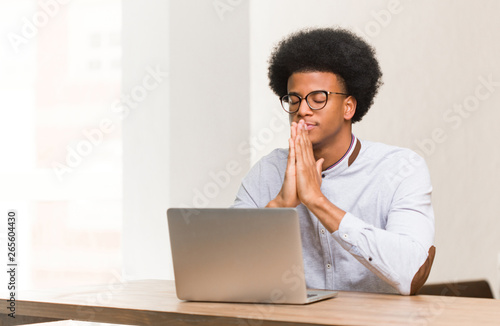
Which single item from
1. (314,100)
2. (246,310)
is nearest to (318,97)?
(314,100)

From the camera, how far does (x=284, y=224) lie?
138 cm

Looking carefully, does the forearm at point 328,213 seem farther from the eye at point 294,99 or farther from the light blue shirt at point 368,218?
the eye at point 294,99

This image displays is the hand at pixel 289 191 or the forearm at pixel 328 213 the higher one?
the hand at pixel 289 191

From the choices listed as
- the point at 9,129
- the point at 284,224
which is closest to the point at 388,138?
the point at 9,129

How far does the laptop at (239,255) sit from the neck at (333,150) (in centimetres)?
68

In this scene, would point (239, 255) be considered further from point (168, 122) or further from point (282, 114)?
point (282, 114)

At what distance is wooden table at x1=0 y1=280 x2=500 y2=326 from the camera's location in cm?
123

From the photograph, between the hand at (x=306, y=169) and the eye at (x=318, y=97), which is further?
the eye at (x=318, y=97)

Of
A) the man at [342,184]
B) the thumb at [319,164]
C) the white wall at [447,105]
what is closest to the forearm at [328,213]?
the man at [342,184]

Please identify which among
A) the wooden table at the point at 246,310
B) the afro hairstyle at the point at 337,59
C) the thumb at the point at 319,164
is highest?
the afro hairstyle at the point at 337,59

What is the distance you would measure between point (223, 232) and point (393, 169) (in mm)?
736

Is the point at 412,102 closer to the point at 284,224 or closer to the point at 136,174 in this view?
the point at 136,174

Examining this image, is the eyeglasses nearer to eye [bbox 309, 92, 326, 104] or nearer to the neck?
eye [bbox 309, 92, 326, 104]

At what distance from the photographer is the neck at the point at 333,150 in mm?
2074
